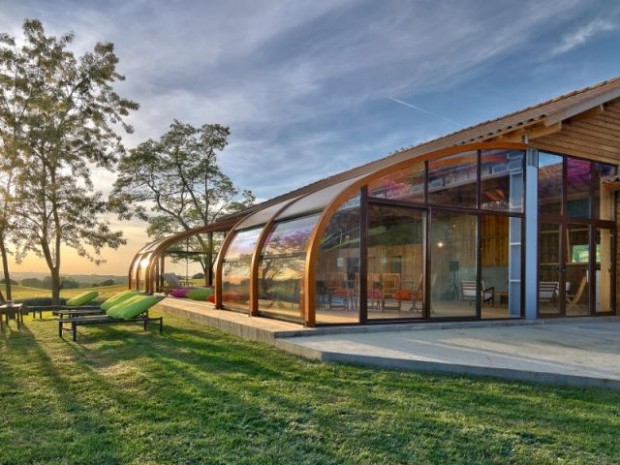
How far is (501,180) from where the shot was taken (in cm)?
1036

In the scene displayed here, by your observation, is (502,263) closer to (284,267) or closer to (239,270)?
(284,267)

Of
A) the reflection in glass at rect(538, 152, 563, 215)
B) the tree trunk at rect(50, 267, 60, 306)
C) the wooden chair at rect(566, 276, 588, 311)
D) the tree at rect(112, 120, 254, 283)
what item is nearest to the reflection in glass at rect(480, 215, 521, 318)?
the reflection in glass at rect(538, 152, 563, 215)

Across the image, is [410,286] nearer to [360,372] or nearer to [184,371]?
[360,372]

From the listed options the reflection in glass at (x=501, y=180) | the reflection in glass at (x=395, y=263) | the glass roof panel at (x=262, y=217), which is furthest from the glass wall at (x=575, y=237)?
the glass roof panel at (x=262, y=217)

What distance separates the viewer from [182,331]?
9.25m

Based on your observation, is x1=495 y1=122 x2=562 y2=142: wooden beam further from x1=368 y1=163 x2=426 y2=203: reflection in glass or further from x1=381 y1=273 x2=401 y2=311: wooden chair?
x1=381 y1=273 x2=401 y2=311: wooden chair

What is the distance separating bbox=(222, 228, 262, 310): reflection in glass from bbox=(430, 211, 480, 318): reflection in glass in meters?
3.75

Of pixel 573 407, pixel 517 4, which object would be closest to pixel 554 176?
pixel 517 4

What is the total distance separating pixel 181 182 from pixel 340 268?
1841 centimetres

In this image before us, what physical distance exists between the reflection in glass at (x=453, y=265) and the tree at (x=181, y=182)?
16320mm

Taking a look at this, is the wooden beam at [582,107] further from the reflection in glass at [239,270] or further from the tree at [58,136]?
the tree at [58,136]

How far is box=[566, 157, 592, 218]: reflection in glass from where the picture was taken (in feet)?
36.4

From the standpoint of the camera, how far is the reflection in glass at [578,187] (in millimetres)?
11102

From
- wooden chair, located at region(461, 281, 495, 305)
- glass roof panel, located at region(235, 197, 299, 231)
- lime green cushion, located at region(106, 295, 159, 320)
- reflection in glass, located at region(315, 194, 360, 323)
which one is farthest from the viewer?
glass roof panel, located at region(235, 197, 299, 231)
